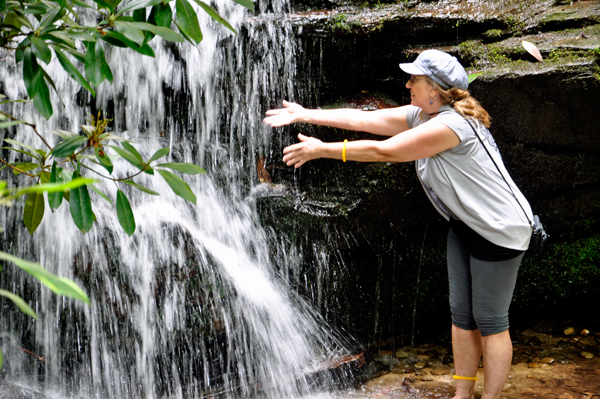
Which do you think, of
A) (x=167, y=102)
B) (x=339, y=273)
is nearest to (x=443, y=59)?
(x=339, y=273)

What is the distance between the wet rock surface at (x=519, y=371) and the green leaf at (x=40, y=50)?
9.03ft

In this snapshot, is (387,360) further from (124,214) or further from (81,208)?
(81,208)

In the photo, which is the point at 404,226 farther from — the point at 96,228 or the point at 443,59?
the point at 96,228

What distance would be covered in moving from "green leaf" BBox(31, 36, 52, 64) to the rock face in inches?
83.1

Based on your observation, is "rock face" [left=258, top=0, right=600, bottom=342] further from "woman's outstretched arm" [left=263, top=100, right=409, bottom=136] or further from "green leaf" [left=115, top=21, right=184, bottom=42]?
"green leaf" [left=115, top=21, right=184, bottom=42]

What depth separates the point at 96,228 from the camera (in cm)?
345

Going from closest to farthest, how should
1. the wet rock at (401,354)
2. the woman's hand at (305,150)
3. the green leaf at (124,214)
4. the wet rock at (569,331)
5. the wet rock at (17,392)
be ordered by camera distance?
the green leaf at (124,214)
the woman's hand at (305,150)
the wet rock at (17,392)
the wet rock at (401,354)
the wet rock at (569,331)

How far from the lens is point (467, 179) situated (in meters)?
2.52

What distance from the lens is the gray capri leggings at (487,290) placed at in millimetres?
2600

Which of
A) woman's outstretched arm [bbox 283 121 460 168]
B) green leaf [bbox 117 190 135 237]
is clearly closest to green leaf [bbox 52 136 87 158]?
green leaf [bbox 117 190 135 237]

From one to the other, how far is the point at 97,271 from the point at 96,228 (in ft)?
0.99

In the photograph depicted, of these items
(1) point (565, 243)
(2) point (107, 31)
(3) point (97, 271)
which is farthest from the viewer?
(1) point (565, 243)

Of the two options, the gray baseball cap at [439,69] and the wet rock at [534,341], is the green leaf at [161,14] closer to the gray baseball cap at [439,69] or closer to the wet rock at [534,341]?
the gray baseball cap at [439,69]

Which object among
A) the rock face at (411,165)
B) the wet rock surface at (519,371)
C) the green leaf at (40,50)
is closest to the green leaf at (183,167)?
the green leaf at (40,50)
